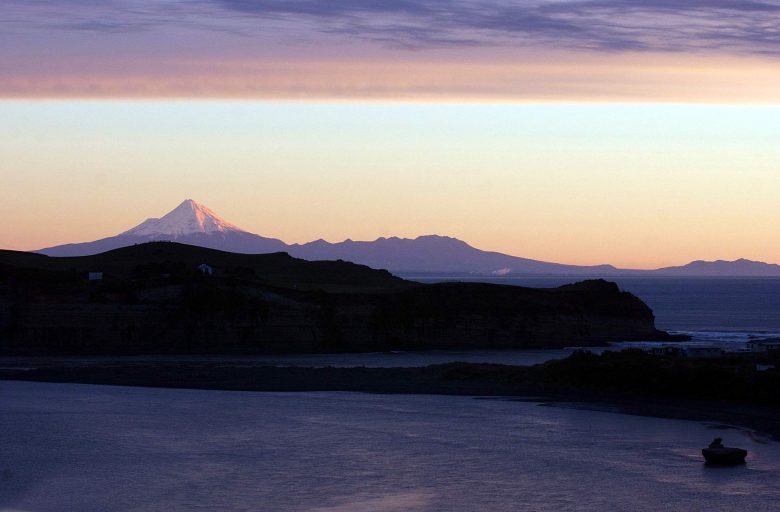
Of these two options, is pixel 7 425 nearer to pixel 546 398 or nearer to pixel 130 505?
pixel 130 505

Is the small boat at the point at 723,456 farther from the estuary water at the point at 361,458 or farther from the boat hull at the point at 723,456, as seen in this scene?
the estuary water at the point at 361,458

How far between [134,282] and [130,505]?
4684 cm

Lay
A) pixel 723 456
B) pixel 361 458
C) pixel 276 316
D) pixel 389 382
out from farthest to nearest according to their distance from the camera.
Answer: pixel 276 316 < pixel 389 382 < pixel 361 458 < pixel 723 456

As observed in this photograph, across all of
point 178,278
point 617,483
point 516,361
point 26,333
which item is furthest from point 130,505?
point 178,278

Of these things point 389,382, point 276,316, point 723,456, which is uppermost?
point 276,316

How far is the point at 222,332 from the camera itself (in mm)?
63906

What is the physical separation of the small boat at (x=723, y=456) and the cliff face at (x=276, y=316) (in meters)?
38.7

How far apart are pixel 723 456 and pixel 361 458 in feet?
27.7

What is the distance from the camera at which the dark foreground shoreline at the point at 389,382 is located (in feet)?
124

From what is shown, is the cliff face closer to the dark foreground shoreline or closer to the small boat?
the dark foreground shoreline

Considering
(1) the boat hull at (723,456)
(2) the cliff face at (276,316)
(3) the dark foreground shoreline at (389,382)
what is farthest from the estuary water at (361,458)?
(2) the cliff face at (276,316)

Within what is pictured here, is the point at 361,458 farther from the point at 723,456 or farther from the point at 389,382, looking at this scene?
the point at 389,382

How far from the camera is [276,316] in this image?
65250 millimetres

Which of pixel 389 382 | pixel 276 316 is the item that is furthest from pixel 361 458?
pixel 276 316
